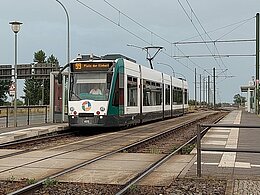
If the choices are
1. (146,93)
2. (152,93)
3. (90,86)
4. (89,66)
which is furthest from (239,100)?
(90,86)

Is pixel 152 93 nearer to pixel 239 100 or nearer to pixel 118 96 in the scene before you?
→ pixel 118 96

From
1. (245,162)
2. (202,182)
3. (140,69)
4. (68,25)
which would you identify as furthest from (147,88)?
(202,182)

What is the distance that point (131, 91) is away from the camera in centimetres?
2494

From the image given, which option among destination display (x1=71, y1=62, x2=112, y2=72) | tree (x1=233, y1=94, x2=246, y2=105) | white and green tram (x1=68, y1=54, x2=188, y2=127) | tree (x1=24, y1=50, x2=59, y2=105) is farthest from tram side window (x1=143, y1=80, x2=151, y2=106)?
tree (x1=233, y1=94, x2=246, y2=105)

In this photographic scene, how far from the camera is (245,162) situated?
11.5 metres

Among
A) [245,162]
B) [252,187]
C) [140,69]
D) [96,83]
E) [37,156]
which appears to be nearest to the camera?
[252,187]

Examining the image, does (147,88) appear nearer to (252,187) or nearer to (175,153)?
(175,153)

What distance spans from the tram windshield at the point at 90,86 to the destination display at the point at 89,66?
19 centimetres

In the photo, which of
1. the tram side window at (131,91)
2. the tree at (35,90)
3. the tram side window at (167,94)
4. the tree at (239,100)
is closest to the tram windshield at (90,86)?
the tram side window at (131,91)

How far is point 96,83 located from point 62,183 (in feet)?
45.1

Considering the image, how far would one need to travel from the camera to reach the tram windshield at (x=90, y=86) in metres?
22.1

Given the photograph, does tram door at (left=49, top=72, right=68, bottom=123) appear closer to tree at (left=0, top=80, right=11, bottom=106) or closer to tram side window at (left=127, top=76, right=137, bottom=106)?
tram side window at (left=127, top=76, right=137, bottom=106)

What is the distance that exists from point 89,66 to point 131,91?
324 centimetres

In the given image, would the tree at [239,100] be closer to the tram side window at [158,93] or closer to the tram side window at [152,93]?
the tram side window at [158,93]
